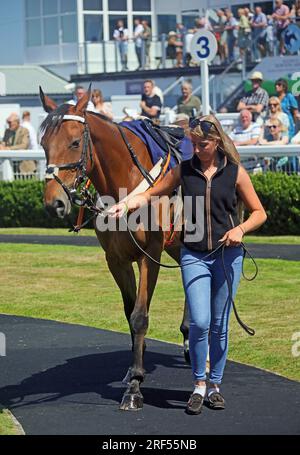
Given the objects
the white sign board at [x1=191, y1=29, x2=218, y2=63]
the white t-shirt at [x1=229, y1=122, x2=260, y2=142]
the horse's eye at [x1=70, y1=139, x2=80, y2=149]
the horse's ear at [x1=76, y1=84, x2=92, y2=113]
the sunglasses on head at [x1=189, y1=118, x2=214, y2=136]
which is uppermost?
the white sign board at [x1=191, y1=29, x2=218, y2=63]

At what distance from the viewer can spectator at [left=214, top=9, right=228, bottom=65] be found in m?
27.8

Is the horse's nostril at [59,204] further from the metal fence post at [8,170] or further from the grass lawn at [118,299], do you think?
the metal fence post at [8,170]

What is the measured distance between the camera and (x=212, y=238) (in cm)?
696

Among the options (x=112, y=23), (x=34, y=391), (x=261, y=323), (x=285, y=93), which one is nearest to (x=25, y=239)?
(x=285, y=93)

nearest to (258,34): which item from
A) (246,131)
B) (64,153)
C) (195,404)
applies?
(246,131)

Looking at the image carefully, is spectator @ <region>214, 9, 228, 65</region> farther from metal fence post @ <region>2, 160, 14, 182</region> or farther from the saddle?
the saddle

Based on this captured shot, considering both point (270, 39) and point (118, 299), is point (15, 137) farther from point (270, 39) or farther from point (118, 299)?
point (270, 39)

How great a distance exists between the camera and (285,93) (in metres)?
17.8

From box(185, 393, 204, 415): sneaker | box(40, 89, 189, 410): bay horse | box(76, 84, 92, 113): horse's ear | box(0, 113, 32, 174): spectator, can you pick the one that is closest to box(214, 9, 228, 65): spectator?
box(0, 113, 32, 174): spectator

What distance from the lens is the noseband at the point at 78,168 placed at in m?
7.09

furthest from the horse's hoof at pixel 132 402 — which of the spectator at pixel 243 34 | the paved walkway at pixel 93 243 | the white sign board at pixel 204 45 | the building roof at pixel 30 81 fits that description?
the building roof at pixel 30 81

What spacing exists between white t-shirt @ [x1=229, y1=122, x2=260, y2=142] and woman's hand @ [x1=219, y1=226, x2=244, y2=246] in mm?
10234

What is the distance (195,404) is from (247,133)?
10.5 metres

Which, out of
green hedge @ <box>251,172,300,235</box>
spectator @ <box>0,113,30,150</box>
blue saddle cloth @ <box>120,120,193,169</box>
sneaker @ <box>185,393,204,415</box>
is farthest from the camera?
spectator @ <box>0,113,30,150</box>
